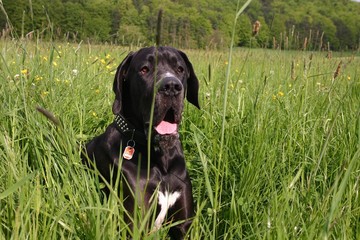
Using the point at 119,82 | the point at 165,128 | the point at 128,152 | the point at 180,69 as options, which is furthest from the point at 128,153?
the point at 180,69

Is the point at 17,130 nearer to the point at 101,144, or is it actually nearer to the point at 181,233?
the point at 101,144

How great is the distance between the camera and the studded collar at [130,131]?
2.51 meters

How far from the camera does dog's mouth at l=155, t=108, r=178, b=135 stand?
2463 millimetres

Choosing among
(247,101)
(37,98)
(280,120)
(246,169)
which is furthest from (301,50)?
(37,98)

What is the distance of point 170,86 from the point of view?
2.34m

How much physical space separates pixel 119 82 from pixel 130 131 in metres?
0.37

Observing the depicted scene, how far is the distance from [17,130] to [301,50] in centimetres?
298

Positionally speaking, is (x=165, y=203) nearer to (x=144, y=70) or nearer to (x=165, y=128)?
(x=165, y=128)

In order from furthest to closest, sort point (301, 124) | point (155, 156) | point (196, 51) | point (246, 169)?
1. point (196, 51)
2. point (301, 124)
3. point (155, 156)
4. point (246, 169)

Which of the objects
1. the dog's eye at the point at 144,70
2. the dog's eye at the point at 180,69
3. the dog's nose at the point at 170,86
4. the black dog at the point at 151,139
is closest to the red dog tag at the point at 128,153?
the black dog at the point at 151,139

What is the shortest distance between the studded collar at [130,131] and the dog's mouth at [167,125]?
11cm

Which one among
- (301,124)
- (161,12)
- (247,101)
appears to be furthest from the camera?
(247,101)

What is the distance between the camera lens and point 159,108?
7.82ft

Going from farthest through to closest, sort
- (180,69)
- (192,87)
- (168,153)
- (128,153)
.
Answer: (192,87), (180,69), (168,153), (128,153)
